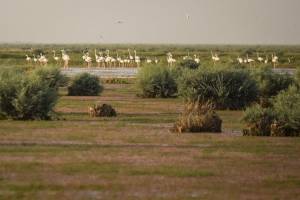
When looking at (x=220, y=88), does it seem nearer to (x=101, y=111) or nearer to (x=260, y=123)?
(x=101, y=111)

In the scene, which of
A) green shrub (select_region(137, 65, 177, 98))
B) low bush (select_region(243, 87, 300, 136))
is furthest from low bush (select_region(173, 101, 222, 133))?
green shrub (select_region(137, 65, 177, 98))

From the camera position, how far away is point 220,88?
38062 mm

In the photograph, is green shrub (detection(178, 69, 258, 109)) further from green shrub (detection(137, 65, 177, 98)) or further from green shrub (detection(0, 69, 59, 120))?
green shrub (detection(0, 69, 59, 120))

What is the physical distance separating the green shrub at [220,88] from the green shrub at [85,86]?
34.6 ft

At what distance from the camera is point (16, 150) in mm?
20812

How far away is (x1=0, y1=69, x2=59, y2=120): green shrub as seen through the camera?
1189 inches

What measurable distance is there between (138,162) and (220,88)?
19.6 m

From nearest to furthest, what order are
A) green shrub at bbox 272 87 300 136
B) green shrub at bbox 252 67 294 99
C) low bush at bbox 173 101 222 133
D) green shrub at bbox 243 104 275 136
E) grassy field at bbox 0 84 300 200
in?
grassy field at bbox 0 84 300 200, green shrub at bbox 272 87 300 136, green shrub at bbox 243 104 275 136, low bush at bbox 173 101 222 133, green shrub at bbox 252 67 294 99

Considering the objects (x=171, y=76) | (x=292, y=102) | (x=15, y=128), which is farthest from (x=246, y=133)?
(x=171, y=76)

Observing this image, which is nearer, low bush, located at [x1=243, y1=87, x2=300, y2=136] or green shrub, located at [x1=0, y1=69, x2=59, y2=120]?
low bush, located at [x1=243, y1=87, x2=300, y2=136]

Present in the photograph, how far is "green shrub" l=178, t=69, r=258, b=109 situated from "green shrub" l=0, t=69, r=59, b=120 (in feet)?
28.2

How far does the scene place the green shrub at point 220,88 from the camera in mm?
38000

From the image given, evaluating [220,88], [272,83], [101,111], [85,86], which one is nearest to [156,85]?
[85,86]

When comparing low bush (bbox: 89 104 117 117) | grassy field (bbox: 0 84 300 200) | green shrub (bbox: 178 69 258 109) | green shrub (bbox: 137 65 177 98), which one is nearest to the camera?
grassy field (bbox: 0 84 300 200)
